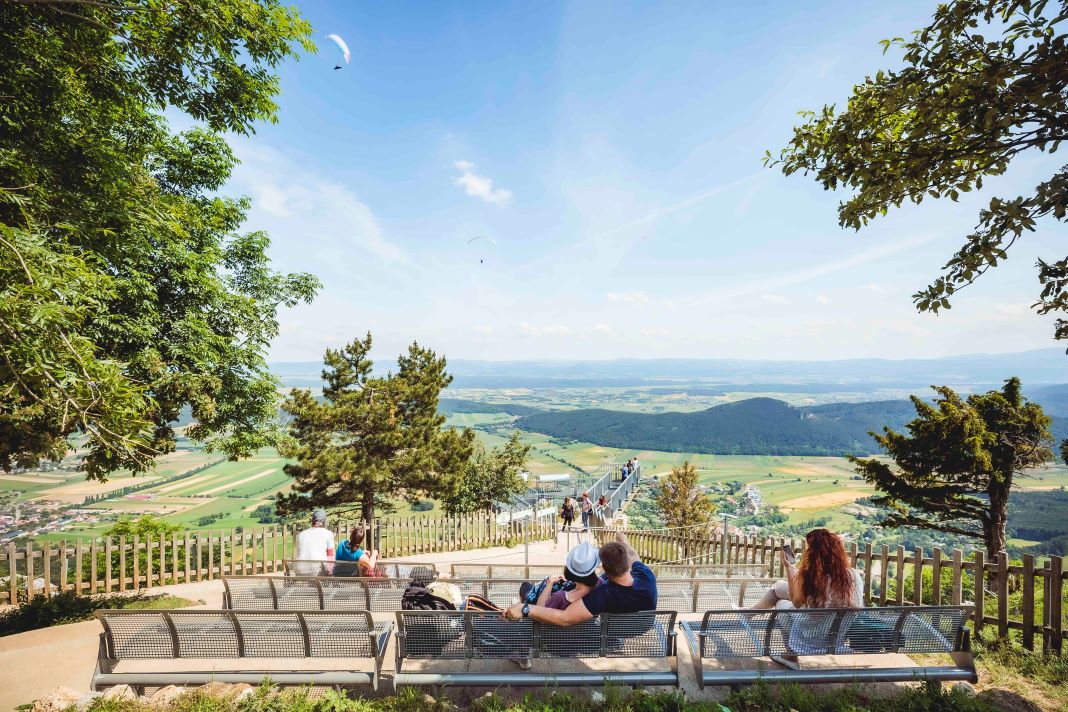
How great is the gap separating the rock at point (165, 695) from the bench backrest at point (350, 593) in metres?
1.33

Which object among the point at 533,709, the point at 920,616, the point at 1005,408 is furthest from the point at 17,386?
the point at 1005,408

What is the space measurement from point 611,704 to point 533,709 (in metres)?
0.57

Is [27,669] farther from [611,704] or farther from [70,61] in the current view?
[70,61]

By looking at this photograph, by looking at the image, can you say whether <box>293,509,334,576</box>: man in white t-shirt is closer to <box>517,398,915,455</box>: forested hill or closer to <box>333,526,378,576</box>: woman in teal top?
<box>333,526,378,576</box>: woman in teal top

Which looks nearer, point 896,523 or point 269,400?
point 269,400

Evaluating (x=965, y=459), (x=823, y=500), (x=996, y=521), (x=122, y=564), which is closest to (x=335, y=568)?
(x=122, y=564)

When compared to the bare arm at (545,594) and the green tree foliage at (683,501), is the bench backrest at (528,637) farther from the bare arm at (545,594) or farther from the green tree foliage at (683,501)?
the green tree foliage at (683,501)

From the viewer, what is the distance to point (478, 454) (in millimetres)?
26234

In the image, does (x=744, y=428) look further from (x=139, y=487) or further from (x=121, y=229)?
(x=121, y=229)

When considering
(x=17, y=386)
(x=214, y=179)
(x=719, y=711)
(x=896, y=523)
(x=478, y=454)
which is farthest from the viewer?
(x=478, y=454)

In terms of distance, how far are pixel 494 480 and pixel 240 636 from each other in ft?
71.9

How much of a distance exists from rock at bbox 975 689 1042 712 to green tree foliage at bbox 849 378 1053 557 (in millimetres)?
9892

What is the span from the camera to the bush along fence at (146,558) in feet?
24.8

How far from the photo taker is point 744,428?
144 m
